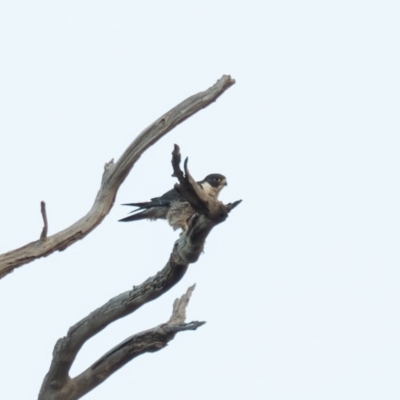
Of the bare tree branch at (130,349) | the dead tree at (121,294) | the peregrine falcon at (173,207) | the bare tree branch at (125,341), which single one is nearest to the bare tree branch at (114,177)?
the dead tree at (121,294)

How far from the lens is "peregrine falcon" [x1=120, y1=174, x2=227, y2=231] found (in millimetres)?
7949

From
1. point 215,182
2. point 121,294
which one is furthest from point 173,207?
point 121,294

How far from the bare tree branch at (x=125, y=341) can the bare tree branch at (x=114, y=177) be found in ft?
1.80

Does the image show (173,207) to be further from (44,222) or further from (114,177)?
(44,222)

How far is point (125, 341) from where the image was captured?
18.9 ft

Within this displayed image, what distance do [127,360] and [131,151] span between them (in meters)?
1.38

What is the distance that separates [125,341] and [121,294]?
30cm

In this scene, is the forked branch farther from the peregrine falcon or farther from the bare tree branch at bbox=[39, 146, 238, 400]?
the peregrine falcon

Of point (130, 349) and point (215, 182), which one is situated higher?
point (215, 182)

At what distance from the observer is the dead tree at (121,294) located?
5574mm

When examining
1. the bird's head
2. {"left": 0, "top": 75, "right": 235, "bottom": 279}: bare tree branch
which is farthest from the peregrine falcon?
{"left": 0, "top": 75, "right": 235, "bottom": 279}: bare tree branch

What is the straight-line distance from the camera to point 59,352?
587 centimetres

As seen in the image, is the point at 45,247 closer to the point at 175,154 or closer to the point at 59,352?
the point at 59,352

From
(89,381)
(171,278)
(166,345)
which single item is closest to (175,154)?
(171,278)
